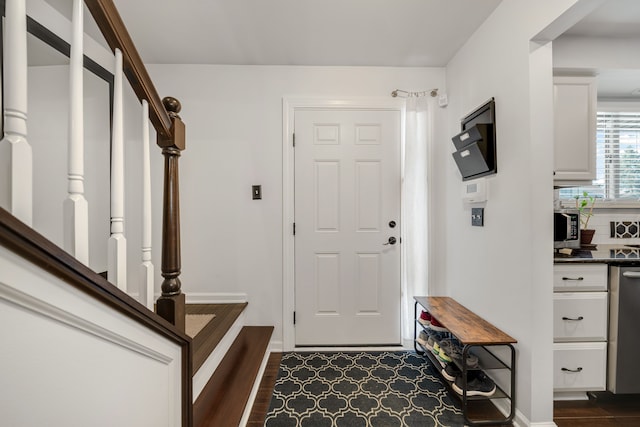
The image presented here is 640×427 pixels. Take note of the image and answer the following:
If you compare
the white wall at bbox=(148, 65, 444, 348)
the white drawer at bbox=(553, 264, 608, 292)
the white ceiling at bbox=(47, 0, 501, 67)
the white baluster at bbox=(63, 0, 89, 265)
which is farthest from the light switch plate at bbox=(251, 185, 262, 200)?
the white drawer at bbox=(553, 264, 608, 292)

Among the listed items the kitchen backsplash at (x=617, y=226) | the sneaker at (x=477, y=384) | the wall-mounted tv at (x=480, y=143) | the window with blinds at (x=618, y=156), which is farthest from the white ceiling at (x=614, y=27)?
the sneaker at (x=477, y=384)

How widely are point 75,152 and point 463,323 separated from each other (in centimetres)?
217

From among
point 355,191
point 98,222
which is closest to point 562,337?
point 355,191

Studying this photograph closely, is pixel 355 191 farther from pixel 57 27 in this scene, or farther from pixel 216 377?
pixel 57 27

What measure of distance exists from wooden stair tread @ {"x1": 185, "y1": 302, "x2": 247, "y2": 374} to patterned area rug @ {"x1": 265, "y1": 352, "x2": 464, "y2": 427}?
0.55 meters

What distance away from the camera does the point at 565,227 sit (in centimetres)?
201

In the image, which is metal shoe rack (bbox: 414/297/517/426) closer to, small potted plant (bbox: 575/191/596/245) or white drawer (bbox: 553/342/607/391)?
white drawer (bbox: 553/342/607/391)

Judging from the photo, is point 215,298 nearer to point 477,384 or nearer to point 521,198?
point 477,384

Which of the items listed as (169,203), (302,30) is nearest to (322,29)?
(302,30)

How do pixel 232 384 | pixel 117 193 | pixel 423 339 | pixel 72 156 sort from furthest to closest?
pixel 423 339, pixel 232 384, pixel 117 193, pixel 72 156

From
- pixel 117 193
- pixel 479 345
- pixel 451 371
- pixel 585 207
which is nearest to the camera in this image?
pixel 117 193

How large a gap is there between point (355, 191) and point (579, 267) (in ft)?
5.28

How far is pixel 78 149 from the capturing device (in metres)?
0.70

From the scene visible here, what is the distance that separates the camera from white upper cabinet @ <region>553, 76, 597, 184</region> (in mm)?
1903
